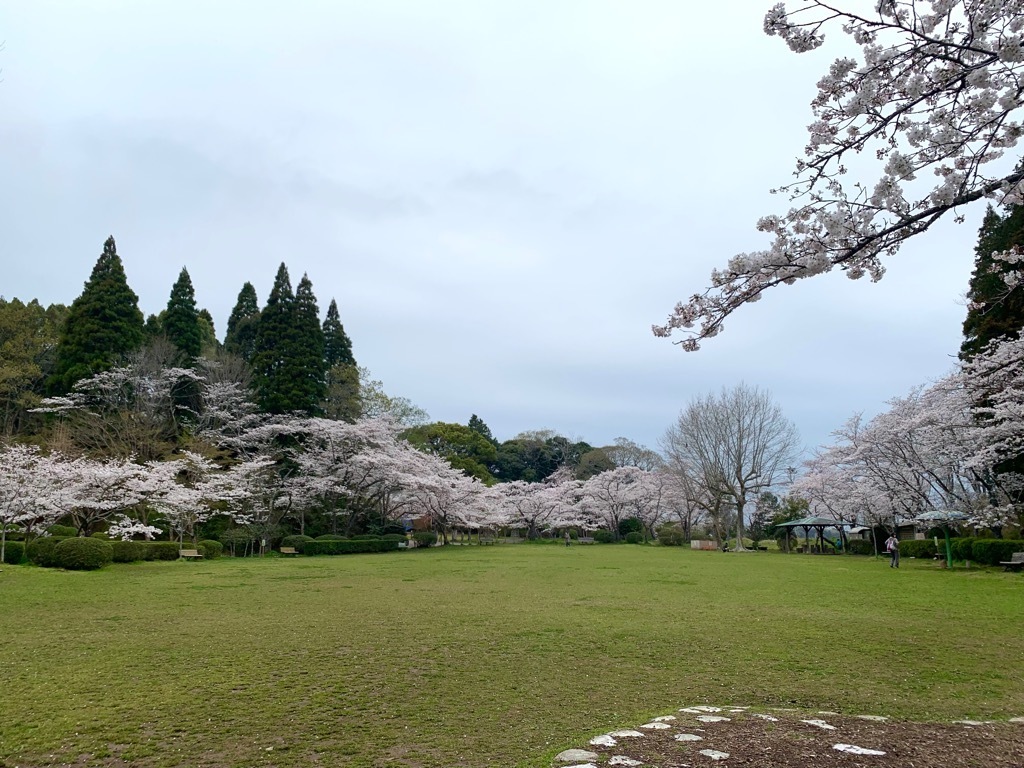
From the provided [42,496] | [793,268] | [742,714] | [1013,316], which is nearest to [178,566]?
[42,496]

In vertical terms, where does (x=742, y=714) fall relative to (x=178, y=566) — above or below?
above

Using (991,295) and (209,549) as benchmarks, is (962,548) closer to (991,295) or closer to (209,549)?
(991,295)

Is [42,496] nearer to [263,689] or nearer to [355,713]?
[263,689]

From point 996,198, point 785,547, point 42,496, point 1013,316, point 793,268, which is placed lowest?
point 785,547

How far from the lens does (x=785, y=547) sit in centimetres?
3397

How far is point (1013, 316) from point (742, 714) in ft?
60.0

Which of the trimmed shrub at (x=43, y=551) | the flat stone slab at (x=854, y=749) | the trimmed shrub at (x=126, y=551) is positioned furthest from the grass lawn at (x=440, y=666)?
the trimmed shrub at (x=126, y=551)

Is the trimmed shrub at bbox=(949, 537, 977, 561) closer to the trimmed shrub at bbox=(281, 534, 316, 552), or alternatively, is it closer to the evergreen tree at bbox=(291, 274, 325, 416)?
the trimmed shrub at bbox=(281, 534, 316, 552)

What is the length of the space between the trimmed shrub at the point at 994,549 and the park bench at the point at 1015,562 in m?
0.38

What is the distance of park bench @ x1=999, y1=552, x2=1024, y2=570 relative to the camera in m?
16.1

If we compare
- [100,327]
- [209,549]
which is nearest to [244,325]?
[100,327]

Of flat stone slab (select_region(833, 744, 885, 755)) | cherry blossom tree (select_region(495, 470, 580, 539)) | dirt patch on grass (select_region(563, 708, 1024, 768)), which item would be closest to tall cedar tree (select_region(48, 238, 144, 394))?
cherry blossom tree (select_region(495, 470, 580, 539))

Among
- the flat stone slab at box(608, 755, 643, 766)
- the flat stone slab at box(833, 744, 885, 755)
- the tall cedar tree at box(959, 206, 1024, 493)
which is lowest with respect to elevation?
the flat stone slab at box(608, 755, 643, 766)

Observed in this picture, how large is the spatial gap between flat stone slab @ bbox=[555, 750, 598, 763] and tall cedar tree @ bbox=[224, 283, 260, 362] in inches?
1399
